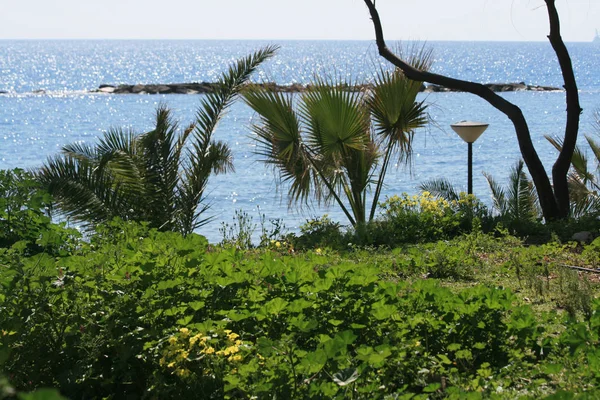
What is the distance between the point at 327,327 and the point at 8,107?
193 ft

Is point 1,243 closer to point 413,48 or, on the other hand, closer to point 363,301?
point 363,301

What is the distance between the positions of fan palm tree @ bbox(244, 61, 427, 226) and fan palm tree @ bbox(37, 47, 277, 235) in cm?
65

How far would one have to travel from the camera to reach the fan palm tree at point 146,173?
9.88 metres

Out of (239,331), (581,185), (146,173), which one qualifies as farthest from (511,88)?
(239,331)

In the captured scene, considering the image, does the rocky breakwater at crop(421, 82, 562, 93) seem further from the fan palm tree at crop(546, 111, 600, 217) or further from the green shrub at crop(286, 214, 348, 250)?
the green shrub at crop(286, 214, 348, 250)

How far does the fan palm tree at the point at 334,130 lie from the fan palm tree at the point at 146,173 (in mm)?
654

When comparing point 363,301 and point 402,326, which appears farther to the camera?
point 363,301

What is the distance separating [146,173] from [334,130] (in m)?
2.65

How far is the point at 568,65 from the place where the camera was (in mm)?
10625

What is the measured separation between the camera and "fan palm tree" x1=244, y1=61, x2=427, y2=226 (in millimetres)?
10289

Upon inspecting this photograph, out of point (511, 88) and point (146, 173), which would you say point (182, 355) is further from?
point (511, 88)

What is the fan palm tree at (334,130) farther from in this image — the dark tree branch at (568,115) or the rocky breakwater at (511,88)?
the rocky breakwater at (511,88)

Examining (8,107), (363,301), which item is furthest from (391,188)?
(8,107)

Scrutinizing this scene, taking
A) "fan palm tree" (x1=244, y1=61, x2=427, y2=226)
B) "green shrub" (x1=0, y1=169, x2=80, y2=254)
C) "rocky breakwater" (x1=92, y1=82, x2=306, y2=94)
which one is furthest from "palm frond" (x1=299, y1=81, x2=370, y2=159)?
"rocky breakwater" (x1=92, y1=82, x2=306, y2=94)
